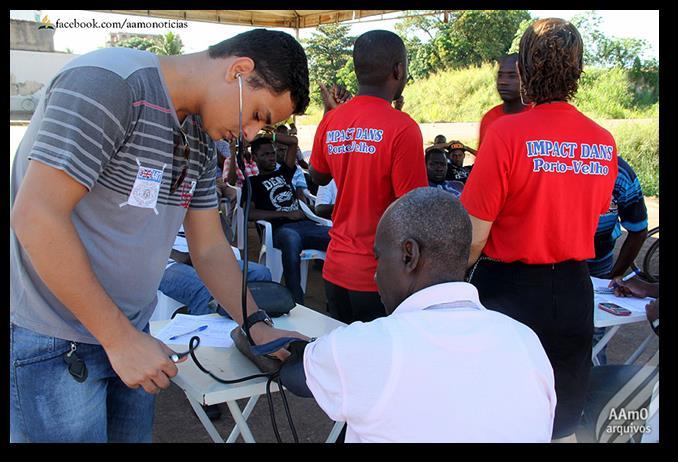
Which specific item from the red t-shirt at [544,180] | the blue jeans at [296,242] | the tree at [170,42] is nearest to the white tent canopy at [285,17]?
the tree at [170,42]

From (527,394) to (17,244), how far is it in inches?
43.9

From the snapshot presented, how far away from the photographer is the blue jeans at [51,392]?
1325mm

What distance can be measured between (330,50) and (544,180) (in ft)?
12.8

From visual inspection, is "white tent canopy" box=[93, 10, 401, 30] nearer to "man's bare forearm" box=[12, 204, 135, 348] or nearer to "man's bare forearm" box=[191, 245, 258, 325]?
"man's bare forearm" box=[191, 245, 258, 325]

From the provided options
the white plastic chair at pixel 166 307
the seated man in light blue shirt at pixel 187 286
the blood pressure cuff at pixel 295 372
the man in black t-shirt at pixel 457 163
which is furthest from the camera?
the man in black t-shirt at pixel 457 163

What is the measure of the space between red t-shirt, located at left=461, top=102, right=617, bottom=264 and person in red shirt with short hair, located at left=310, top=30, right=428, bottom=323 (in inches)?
20.8

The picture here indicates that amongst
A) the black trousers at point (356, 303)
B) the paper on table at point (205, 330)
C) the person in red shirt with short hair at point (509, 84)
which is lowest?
the black trousers at point (356, 303)

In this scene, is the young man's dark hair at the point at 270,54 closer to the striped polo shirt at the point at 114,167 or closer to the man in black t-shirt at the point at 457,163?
the striped polo shirt at the point at 114,167

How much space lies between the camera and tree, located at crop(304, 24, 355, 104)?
4248 mm

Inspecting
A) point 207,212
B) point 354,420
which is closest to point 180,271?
point 207,212

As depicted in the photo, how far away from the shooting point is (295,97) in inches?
58.1

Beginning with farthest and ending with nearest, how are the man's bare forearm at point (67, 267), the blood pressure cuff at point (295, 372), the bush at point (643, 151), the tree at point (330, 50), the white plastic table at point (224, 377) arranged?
the bush at point (643, 151)
the tree at point (330, 50)
the white plastic table at point (224, 377)
the blood pressure cuff at point (295, 372)
the man's bare forearm at point (67, 267)

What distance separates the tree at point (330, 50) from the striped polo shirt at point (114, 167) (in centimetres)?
235

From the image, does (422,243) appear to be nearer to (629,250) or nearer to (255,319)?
(255,319)
